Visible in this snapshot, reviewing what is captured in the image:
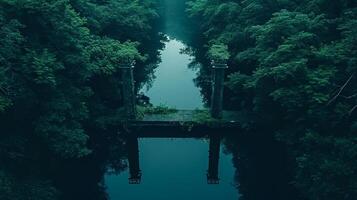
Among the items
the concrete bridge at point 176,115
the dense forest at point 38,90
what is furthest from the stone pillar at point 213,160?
the dense forest at point 38,90

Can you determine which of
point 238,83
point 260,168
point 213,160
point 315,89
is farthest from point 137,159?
point 315,89

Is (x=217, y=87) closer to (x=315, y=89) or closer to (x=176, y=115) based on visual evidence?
(x=176, y=115)

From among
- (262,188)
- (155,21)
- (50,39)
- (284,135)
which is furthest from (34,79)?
(155,21)

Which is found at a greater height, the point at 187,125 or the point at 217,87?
the point at 217,87

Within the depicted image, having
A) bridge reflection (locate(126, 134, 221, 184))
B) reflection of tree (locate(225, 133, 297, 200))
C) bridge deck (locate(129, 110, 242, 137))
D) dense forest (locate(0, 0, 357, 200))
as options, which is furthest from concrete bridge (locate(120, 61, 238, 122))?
reflection of tree (locate(225, 133, 297, 200))

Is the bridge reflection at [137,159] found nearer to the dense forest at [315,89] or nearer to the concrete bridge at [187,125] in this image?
the concrete bridge at [187,125]
